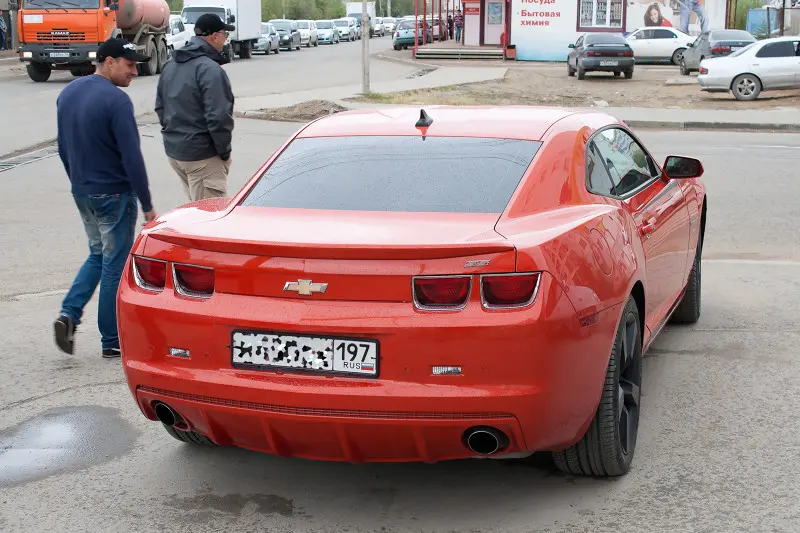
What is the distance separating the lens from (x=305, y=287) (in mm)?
3947

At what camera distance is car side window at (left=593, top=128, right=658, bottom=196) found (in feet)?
17.4

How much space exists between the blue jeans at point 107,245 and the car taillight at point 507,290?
10.5 ft

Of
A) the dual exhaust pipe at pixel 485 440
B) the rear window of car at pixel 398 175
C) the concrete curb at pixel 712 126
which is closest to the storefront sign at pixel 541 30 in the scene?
the concrete curb at pixel 712 126

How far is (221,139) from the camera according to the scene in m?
7.82

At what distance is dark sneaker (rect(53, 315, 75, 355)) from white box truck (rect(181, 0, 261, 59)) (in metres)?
41.2

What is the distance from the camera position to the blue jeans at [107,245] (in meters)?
6.43

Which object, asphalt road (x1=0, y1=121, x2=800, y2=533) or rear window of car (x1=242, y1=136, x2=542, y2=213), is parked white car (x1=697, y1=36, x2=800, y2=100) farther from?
rear window of car (x1=242, y1=136, x2=542, y2=213)

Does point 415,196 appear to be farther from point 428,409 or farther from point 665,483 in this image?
point 665,483

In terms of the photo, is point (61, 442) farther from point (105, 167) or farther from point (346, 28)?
point (346, 28)

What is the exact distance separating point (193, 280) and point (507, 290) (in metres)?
1.17

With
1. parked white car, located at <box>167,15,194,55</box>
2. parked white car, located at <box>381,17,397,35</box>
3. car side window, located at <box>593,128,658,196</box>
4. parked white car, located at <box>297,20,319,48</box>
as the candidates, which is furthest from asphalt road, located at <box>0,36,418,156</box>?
parked white car, located at <box>381,17,397,35</box>

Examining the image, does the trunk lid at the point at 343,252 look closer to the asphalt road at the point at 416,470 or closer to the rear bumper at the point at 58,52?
the asphalt road at the point at 416,470

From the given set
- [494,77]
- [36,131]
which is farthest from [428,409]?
[494,77]

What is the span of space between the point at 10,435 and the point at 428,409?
2314mm
